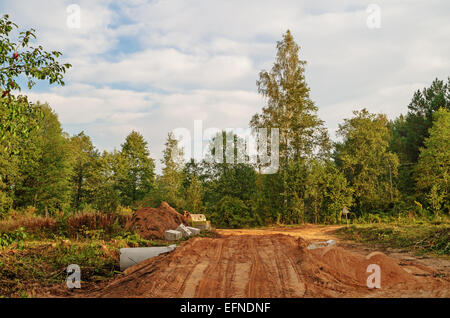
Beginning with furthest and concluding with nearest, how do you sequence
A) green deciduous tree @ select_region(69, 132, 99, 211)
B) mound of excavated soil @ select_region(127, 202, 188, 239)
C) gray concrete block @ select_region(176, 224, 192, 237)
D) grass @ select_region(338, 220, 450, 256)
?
1. green deciduous tree @ select_region(69, 132, 99, 211)
2. gray concrete block @ select_region(176, 224, 192, 237)
3. mound of excavated soil @ select_region(127, 202, 188, 239)
4. grass @ select_region(338, 220, 450, 256)

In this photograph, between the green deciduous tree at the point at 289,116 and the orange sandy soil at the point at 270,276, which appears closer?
the orange sandy soil at the point at 270,276

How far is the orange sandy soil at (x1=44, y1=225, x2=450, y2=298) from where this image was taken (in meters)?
6.14

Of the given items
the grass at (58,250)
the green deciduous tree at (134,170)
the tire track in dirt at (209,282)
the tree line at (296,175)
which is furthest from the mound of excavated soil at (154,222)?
the green deciduous tree at (134,170)

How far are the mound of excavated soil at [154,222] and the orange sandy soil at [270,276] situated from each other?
596cm

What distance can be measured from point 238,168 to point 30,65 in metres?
21.5

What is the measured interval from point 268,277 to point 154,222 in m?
9.90

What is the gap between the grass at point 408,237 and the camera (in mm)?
11391

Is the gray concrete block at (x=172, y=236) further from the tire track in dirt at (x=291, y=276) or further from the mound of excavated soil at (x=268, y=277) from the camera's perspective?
the tire track in dirt at (x=291, y=276)

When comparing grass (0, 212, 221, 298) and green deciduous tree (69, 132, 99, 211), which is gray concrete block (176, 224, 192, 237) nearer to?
grass (0, 212, 221, 298)

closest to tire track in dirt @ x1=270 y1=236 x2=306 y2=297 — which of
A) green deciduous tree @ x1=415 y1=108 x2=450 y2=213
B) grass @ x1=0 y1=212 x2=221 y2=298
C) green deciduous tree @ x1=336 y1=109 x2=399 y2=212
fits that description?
grass @ x1=0 y1=212 x2=221 y2=298

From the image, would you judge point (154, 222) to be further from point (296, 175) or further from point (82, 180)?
point (82, 180)
